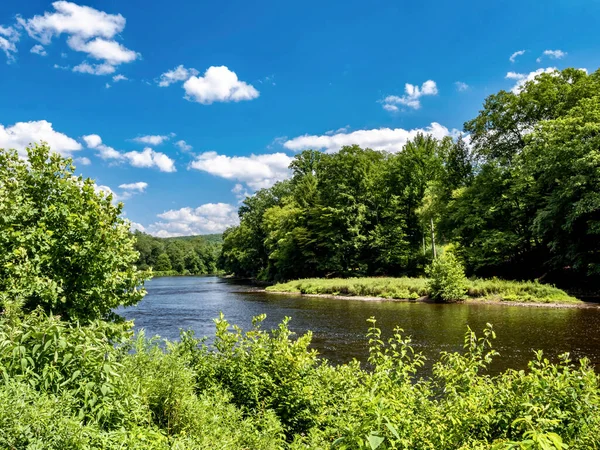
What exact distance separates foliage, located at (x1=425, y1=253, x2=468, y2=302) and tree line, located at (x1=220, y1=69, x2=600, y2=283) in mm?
5822

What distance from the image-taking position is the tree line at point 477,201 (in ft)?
82.1

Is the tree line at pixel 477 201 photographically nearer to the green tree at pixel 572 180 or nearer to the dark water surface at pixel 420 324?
the green tree at pixel 572 180

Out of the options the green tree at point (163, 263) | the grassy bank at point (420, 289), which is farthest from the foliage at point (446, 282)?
the green tree at point (163, 263)

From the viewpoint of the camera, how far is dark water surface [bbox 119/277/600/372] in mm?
13461

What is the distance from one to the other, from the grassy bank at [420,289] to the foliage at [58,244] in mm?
24496

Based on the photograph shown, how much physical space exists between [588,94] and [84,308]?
1373 inches

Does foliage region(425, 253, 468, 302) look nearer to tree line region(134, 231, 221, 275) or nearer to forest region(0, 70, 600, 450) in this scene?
forest region(0, 70, 600, 450)

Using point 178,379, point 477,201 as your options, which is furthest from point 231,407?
point 477,201

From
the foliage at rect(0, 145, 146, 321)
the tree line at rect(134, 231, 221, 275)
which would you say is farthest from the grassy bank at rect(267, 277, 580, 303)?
the tree line at rect(134, 231, 221, 275)

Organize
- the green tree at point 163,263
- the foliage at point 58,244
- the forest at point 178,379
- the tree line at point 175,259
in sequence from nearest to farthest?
the forest at point 178,379 → the foliage at point 58,244 → the green tree at point 163,263 → the tree line at point 175,259

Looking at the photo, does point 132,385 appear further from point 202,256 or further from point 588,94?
point 202,256

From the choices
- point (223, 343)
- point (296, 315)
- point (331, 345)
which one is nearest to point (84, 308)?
point (223, 343)

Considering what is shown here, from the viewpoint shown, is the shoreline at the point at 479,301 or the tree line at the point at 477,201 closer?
the shoreline at the point at 479,301

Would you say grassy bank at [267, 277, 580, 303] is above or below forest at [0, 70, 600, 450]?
below
